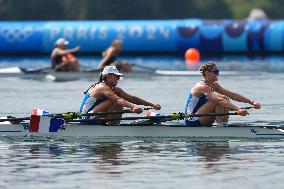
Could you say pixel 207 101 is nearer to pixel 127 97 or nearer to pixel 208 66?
pixel 208 66

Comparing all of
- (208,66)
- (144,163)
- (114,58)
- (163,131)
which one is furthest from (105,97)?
(114,58)

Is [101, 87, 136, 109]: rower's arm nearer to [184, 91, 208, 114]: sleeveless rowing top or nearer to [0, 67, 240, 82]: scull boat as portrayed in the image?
[184, 91, 208, 114]: sleeveless rowing top

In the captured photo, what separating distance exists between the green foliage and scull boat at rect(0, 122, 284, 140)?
188ft

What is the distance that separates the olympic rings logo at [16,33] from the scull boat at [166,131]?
4144cm

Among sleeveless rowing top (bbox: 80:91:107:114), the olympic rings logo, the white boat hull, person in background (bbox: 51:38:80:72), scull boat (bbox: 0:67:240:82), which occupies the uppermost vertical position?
the olympic rings logo

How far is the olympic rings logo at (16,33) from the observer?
65.4m

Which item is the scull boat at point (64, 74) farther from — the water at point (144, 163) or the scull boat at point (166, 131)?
the scull boat at point (166, 131)

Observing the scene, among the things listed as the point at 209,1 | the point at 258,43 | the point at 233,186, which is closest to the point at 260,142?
the point at 233,186

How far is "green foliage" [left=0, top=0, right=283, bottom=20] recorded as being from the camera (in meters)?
81.4

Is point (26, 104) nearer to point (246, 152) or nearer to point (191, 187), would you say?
point (246, 152)

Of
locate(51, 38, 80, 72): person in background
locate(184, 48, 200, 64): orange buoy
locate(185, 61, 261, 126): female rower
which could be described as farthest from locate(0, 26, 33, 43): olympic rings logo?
locate(185, 61, 261, 126): female rower

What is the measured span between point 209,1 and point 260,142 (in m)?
63.0

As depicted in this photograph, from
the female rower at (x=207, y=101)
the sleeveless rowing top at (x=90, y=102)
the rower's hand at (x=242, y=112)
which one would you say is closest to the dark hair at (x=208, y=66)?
the female rower at (x=207, y=101)

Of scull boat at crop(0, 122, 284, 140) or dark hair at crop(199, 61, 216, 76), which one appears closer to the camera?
scull boat at crop(0, 122, 284, 140)
